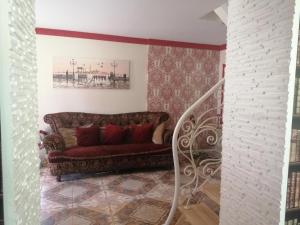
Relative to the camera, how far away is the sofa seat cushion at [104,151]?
143 inches

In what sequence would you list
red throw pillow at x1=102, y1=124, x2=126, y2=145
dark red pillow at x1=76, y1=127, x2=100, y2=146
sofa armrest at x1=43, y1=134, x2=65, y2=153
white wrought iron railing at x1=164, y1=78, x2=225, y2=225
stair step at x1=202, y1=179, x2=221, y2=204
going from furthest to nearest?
red throw pillow at x1=102, y1=124, x2=126, y2=145
dark red pillow at x1=76, y1=127, x2=100, y2=146
sofa armrest at x1=43, y1=134, x2=65, y2=153
stair step at x1=202, y1=179, x2=221, y2=204
white wrought iron railing at x1=164, y1=78, x2=225, y2=225

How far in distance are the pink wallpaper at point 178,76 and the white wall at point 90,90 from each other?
21 cm

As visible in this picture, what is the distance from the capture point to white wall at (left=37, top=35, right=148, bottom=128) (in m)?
4.36

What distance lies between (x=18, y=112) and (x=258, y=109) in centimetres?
135

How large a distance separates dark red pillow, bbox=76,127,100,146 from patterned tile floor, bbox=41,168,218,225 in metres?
0.56

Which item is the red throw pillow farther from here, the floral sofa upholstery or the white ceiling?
the white ceiling

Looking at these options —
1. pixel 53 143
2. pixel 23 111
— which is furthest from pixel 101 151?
pixel 23 111

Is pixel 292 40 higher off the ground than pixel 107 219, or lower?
higher

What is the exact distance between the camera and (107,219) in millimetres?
2586

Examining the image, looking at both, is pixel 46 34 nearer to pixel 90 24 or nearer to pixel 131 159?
pixel 90 24

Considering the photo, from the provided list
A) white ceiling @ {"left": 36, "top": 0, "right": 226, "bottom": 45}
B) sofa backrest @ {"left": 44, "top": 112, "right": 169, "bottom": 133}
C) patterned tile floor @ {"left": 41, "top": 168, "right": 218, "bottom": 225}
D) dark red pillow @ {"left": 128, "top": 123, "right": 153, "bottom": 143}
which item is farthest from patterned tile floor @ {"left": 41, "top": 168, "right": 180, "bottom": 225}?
white ceiling @ {"left": 36, "top": 0, "right": 226, "bottom": 45}

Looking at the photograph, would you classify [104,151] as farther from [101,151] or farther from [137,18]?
[137,18]

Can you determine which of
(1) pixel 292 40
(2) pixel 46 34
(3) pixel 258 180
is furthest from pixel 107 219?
(2) pixel 46 34

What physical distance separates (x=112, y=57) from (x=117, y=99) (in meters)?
0.84
